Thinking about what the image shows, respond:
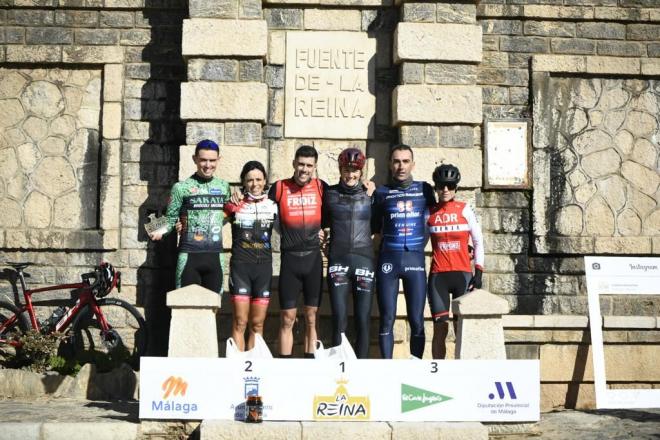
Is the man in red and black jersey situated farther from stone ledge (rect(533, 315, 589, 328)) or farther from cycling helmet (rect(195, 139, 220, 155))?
stone ledge (rect(533, 315, 589, 328))

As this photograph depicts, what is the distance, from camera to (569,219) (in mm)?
9852

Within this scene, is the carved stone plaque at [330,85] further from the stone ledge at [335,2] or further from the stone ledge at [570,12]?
the stone ledge at [570,12]

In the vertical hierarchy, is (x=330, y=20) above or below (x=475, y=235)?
above

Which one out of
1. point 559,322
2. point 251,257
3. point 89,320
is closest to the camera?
point 251,257

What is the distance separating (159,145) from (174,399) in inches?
140

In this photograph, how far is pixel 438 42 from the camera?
9.18 m

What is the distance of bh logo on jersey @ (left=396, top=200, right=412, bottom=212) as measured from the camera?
8094 mm

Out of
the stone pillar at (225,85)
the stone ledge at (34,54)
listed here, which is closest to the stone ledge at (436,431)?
the stone pillar at (225,85)

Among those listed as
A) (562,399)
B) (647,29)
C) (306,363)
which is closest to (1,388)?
(306,363)

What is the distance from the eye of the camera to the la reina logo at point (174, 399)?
6895mm

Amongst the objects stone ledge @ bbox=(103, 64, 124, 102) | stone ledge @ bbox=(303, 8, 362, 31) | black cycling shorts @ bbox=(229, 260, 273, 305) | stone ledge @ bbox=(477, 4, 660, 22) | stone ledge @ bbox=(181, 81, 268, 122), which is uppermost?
stone ledge @ bbox=(477, 4, 660, 22)

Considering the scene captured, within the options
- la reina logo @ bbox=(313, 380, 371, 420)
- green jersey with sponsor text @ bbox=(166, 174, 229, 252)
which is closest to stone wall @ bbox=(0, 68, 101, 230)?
green jersey with sponsor text @ bbox=(166, 174, 229, 252)

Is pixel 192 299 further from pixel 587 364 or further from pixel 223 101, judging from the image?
pixel 587 364

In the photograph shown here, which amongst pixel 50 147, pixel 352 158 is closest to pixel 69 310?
pixel 50 147
